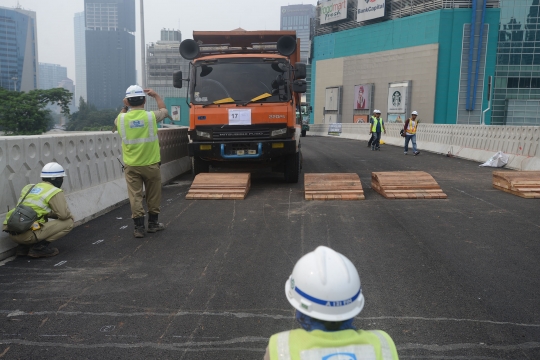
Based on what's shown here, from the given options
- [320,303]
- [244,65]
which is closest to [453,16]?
[244,65]

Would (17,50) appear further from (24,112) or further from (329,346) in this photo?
(329,346)

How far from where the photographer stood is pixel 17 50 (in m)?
149

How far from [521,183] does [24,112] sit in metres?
65.4

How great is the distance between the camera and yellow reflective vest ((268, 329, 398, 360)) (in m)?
1.93

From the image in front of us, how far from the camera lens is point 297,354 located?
1.93 meters

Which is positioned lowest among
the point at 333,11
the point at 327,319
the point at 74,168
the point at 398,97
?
the point at 74,168

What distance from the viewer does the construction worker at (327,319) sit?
195 centimetres

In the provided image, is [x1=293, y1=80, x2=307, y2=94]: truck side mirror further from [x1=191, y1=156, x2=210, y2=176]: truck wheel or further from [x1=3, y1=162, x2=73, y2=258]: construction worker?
[x1=3, y1=162, x2=73, y2=258]: construction worker

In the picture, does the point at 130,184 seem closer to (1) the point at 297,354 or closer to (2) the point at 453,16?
(1) the point at 297,354

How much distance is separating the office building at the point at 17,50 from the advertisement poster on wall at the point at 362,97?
10674 cm

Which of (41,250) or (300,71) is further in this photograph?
(300,71)

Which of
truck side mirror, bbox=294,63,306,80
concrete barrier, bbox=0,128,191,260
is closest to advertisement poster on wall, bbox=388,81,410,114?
truck side mirror, bbox=294,63,306,80

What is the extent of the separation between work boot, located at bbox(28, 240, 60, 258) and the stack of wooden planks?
8978 mm

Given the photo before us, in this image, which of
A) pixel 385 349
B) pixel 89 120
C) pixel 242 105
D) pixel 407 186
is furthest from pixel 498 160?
pixel 89 120
